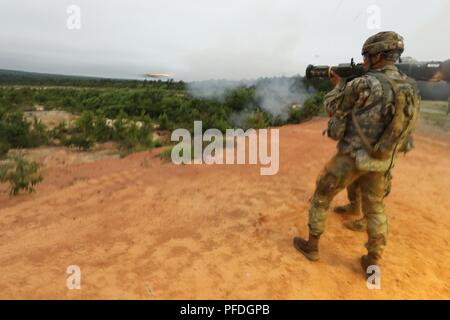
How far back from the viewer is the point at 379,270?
8.96 ft

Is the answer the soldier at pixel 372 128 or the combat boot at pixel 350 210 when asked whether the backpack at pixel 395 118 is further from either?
the combat boot at pixel 350 210

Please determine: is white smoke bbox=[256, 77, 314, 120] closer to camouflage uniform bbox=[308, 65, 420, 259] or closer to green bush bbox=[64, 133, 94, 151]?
green bush bbox=[64, 133, 94, 151]

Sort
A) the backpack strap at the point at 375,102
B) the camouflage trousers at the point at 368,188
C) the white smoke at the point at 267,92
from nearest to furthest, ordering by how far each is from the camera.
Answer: the backpack strap at the point at 375,102
the camouflage trousers at the point at 368,188
the white smoke at the point at 267,92

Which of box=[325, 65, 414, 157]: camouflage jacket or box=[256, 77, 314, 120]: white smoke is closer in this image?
box=[325, 65, 414, 157]: camouflage jacket

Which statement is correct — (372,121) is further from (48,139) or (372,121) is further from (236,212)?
(48,139)

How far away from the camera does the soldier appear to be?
243 centimetres

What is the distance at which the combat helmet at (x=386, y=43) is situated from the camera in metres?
2.43

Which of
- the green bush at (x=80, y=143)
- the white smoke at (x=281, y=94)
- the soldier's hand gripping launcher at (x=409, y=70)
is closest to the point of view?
the soldier's hand gripping launcher at (x=409, y=70)

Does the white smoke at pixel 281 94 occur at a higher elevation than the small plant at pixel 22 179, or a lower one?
higher

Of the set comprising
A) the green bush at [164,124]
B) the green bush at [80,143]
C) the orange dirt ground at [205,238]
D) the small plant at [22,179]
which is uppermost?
the green bush at [164,124]

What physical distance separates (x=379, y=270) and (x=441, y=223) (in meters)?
1.60

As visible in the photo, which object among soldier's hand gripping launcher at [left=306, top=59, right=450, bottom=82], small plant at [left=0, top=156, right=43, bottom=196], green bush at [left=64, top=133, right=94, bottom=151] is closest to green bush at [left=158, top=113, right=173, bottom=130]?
green bush at [left=64, top=133, right=94, bottom=151]

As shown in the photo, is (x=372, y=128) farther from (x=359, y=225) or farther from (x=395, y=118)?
(x=359, y=225)

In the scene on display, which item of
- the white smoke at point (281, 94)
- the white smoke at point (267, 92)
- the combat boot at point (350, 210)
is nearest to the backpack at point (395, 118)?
the combat boot at point (350, 210)
